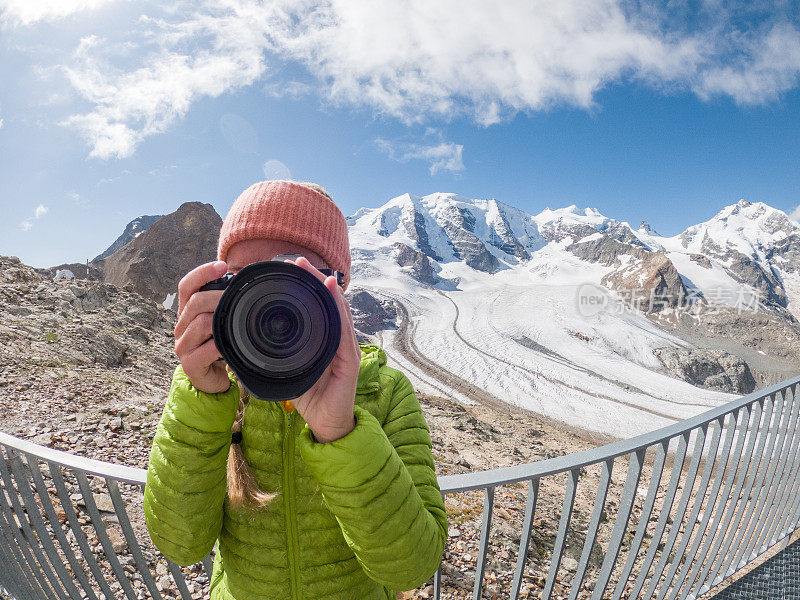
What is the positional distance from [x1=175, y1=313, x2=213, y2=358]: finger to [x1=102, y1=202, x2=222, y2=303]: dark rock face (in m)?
44.9

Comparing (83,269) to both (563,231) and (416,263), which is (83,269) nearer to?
(416,263)

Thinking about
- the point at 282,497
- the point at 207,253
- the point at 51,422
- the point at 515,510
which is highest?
the point at 207,253

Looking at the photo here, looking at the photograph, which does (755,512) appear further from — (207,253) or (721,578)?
(207,253)

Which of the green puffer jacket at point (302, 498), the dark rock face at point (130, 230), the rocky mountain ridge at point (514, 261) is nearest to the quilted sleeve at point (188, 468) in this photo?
the green puffer jacket at point (302, 498)

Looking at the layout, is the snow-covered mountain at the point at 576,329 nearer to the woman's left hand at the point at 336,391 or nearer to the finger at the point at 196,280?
the woman's left hand at the point at 336,391

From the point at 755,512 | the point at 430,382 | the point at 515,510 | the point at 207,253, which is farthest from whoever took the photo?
the point at 207,253

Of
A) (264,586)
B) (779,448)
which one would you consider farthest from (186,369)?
(779,448)

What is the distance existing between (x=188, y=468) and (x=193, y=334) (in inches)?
15.0

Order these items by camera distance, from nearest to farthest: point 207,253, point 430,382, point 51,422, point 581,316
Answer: point 51,422
point 430,382
point 207,253
point 581,316

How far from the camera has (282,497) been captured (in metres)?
1.23

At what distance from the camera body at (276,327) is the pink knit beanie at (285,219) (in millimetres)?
304

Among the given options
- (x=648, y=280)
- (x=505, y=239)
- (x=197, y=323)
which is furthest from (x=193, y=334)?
(x=505, y=239)

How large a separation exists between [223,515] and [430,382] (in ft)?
106

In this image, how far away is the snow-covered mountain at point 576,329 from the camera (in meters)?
32.9
